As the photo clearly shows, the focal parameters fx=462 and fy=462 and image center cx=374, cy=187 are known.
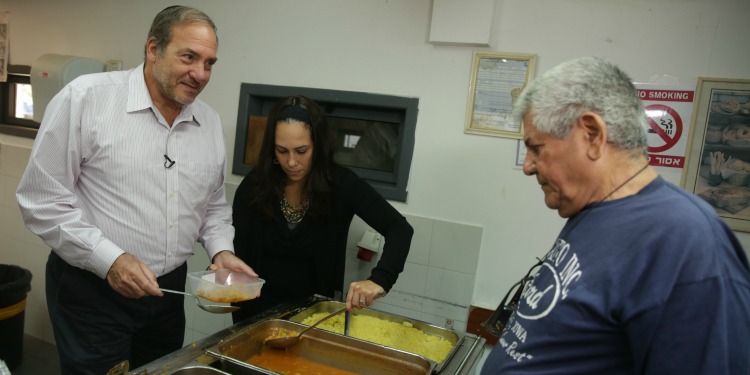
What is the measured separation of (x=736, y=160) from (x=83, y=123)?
2.35m

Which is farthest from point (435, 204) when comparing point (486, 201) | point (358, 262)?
point (358, 262)

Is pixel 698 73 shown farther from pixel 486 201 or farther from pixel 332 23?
pixel 332 23

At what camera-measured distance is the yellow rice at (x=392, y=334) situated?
1.57m

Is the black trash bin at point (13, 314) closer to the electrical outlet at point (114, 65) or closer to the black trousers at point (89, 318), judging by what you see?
the electrical outlet at point (114, 65)

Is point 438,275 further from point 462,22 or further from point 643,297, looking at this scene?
point 643,297

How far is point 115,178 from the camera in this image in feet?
4.88

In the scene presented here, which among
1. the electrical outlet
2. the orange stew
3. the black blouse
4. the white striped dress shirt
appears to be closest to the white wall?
the electrical outlet

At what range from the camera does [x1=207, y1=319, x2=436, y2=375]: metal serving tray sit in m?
1.36

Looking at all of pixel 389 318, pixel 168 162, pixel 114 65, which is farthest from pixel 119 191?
pixel 114 65

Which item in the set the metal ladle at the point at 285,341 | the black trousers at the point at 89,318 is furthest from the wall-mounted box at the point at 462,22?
the black trousers at the point at 89,318

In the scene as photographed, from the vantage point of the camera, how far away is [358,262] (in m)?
2.37

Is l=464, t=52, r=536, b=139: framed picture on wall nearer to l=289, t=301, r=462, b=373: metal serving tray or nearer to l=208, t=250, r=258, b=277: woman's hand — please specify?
l=289, t=301, r=462, b=373: metal serving tray

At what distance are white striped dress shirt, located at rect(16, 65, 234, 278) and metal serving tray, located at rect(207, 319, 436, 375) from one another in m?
0.41

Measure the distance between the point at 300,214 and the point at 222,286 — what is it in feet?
1.73
